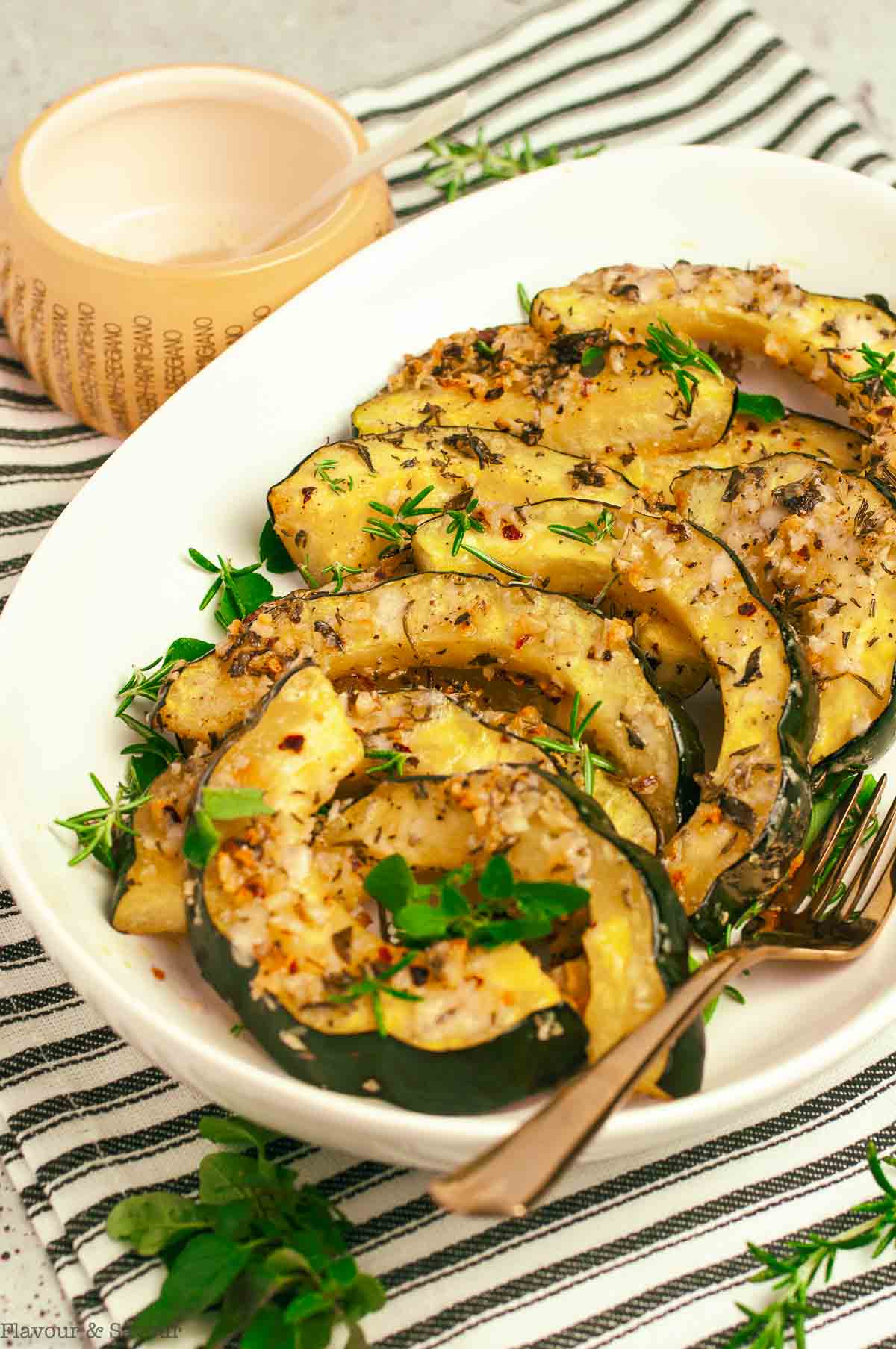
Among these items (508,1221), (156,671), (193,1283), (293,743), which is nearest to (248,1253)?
(193,1283)

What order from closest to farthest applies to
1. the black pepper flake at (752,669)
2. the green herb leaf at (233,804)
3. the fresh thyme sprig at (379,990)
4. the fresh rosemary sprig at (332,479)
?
1. the fresh thyme sprig at (379,990)
2. the green herb leaf at (233,804)
3. the black pepper flake at (752,669)
4. the fresh rosemary sprig at (332,479)

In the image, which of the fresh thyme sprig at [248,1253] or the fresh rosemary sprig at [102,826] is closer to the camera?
the fresh thyme sprig at [248,1253]

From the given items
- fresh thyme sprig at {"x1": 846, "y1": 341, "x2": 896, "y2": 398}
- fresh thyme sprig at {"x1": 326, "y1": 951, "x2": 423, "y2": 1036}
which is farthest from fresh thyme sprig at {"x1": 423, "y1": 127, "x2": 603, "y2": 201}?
fresh thyme sprig at {"x1": 326, "y1": 951, "x2": 423, "y2": 1036}

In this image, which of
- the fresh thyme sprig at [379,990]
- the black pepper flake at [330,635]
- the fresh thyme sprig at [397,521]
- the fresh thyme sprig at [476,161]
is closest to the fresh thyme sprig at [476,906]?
the fresh thyme sprig at [379,990]

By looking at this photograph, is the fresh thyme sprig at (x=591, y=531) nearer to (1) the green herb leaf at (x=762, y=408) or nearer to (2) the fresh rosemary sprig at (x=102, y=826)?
(1) the green herb leaf at (x=762, y=408)

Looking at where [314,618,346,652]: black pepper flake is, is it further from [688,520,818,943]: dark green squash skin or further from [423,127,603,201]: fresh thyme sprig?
[423,127,603,201]: fresh thyme sprig

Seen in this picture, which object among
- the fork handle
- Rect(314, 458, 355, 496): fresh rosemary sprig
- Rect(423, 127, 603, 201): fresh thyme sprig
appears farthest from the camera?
Rect(423, 127, 603, 201): fresh thyme sprig

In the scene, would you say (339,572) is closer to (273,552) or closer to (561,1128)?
Result: (273,552)
